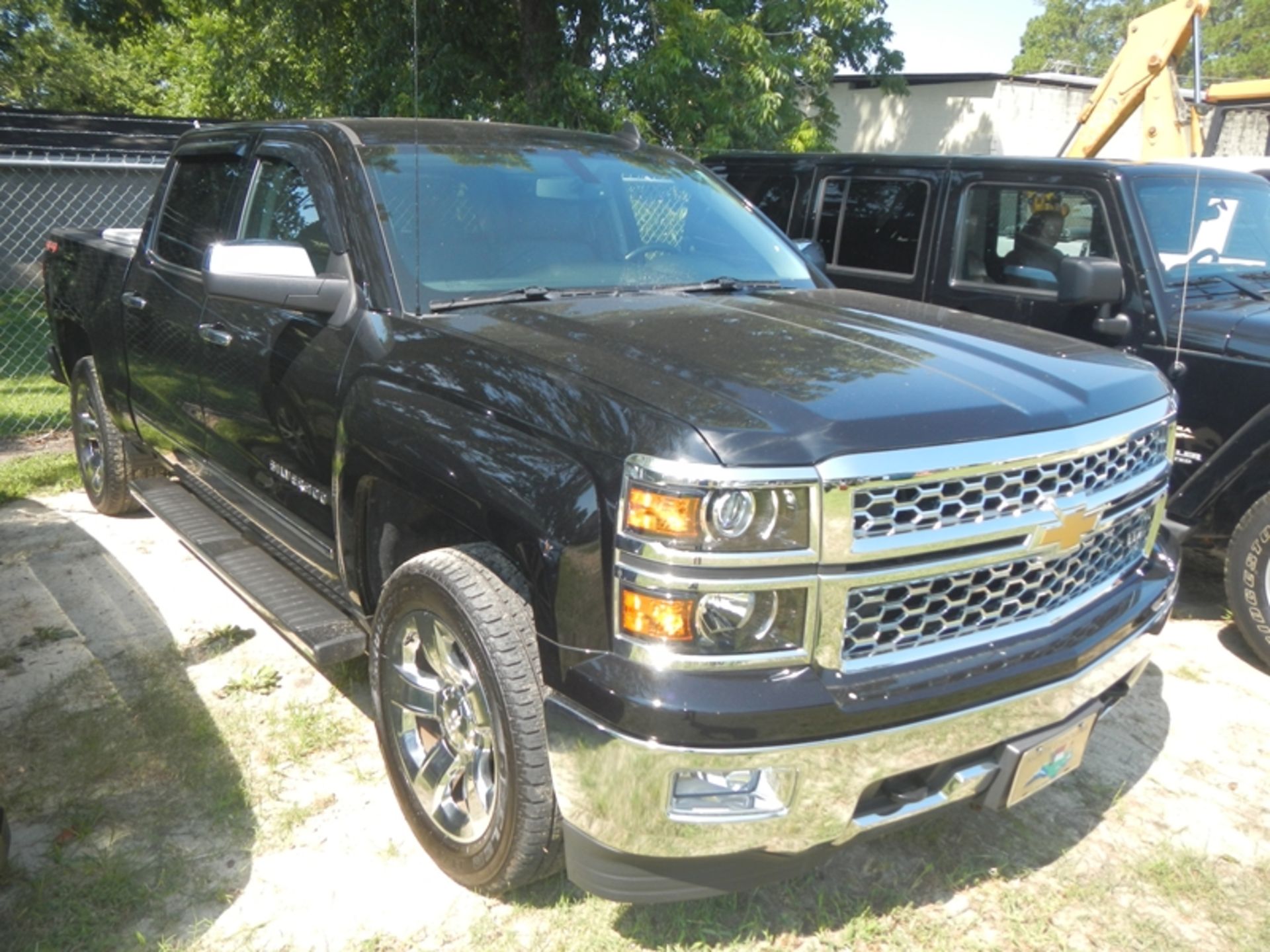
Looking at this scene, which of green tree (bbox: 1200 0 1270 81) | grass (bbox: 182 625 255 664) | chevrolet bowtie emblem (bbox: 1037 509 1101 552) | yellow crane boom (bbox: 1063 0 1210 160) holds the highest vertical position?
green tree (bbox: 1200 0 1270 81)

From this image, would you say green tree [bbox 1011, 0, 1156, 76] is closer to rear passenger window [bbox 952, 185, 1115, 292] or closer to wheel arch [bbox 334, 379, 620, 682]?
rear passenger window [bbox 952, 185, 1115, 292]

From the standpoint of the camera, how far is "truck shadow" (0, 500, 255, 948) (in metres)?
2.79

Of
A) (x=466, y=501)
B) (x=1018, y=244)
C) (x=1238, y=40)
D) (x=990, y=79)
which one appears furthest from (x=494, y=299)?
(x=1238, y=40)

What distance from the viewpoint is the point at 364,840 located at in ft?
10.1

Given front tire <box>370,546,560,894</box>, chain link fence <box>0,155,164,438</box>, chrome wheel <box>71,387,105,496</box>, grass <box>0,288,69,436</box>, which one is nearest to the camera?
front tire <box>370,546,560,894</box>

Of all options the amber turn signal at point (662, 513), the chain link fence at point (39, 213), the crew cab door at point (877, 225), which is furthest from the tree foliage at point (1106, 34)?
the amber turn signal at point (662, 513)

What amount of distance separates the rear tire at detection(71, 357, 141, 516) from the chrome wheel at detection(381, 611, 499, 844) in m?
3.08

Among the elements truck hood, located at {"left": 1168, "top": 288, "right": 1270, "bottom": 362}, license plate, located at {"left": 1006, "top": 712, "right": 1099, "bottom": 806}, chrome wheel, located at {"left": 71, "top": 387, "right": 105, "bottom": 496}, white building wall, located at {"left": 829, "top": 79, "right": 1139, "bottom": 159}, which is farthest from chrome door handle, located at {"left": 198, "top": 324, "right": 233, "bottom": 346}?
white building wall, located at {"left": 829, "top": 79, "right": 1139, "bottom": 159}

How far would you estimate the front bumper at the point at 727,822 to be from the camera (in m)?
2.18

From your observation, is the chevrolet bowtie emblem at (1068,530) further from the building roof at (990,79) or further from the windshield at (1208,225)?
the building roof at (990,79)

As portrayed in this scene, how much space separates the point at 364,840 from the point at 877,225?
14.2ft

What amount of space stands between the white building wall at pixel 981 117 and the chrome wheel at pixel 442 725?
65.7ft

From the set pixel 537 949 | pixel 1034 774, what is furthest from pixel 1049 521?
pixel 537 949

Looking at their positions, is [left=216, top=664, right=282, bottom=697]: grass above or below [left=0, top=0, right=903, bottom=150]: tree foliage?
below
